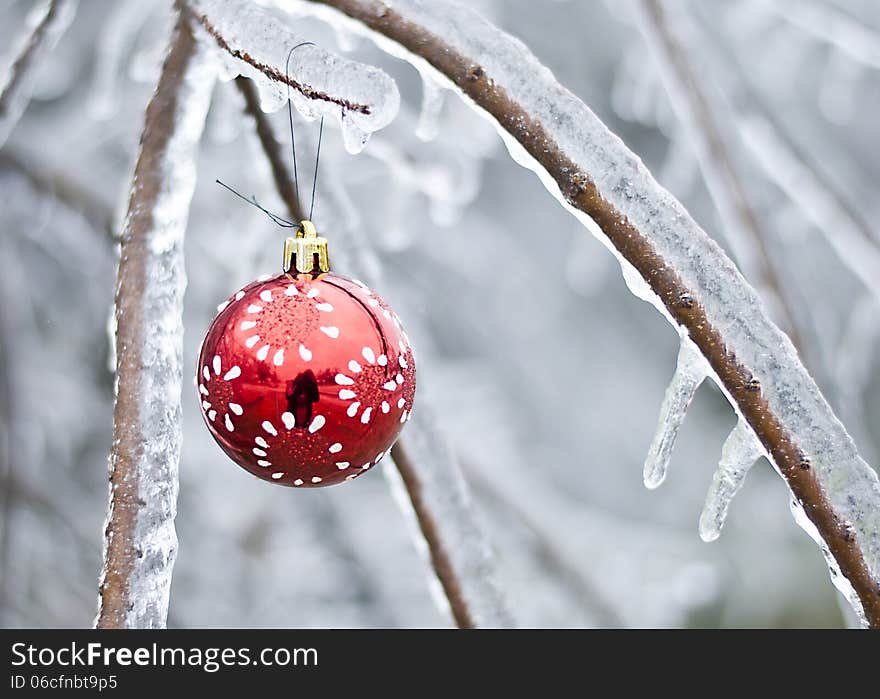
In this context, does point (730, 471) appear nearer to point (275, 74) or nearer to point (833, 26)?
point (275, 74)

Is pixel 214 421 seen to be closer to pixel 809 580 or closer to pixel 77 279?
pixel 77 279

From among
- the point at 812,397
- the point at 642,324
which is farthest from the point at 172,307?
the point at 642,324

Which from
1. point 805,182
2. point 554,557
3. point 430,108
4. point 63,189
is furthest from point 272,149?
point 554,557

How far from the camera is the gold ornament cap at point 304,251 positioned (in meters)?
0.61

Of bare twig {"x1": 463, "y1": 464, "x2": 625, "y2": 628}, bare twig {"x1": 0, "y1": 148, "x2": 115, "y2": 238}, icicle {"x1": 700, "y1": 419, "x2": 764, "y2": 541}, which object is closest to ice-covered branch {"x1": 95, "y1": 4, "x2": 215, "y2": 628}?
icicle {"x1": 700, "y1": 419, "x2": 764, "y2": 541}

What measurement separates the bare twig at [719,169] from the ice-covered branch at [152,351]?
0.59 metres

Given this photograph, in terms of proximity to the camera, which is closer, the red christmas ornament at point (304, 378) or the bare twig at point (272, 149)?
the red christmas ornament at point (304, 378)

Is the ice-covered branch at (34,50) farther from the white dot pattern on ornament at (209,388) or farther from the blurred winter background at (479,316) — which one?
the white dot pattern on ornament at (209,388)

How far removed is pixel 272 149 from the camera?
0.76 metres

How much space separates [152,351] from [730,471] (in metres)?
0.40

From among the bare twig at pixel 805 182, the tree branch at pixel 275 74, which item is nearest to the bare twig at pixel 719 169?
the bare twig at pixel 805 182

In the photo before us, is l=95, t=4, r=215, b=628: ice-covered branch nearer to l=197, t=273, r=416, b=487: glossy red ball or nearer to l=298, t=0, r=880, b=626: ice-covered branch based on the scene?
l=197, t=273, r=416, b=487: glossy red ball
